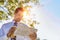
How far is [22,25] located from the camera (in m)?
4.82

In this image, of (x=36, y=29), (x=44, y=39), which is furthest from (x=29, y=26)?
(x=44, y=39)

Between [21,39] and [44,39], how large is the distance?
0.65 m

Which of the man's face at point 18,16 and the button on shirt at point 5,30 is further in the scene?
the man's face at point 18,16

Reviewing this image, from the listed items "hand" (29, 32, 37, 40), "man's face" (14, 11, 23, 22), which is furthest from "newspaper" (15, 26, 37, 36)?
"man's face" (14, 11, 23, 22)

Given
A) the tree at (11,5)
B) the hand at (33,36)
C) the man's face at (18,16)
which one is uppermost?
the tree at (11,5)

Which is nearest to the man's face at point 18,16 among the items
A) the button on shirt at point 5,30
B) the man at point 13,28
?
the man at point 13,28

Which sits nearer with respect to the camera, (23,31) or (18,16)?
(23,31)

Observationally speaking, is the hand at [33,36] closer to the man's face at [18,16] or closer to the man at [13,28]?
the man at [13,28]

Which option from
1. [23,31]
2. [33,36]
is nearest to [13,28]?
[23,31]

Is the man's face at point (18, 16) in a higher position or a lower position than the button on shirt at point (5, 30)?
higher

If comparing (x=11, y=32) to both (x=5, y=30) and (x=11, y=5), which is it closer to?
(x=5, y=30)

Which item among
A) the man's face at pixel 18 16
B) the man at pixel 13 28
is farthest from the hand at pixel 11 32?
the man's face at pixel 18 16

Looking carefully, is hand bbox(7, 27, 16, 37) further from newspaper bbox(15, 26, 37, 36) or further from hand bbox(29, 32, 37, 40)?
hand bbox(29, 32, 37, 40)

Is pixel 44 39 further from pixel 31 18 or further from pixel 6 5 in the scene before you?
pixel 6 5
